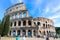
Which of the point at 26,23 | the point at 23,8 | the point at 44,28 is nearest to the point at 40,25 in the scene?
the point at 44,28

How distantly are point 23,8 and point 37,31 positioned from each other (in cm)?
979

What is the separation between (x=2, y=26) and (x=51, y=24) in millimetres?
26328

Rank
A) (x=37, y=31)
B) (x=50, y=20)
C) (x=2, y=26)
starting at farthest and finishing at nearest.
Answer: (x=50, y=20) → (x=37, y=31) → (x=2, y=26)

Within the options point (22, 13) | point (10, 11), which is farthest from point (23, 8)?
point (10, 11)

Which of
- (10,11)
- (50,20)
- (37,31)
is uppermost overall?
(10,11)

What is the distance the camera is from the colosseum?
158 ft

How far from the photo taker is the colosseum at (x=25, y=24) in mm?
48281

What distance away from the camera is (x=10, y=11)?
54031 mm

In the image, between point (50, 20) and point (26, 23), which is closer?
point (26, 23)

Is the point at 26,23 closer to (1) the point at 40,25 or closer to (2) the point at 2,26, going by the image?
(1) the point at 40,25

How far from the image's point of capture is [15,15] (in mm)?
52625

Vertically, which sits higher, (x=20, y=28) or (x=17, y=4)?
(x=17, y=4)

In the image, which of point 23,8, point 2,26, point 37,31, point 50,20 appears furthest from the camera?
point 50,20

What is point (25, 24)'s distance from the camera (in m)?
49.4
